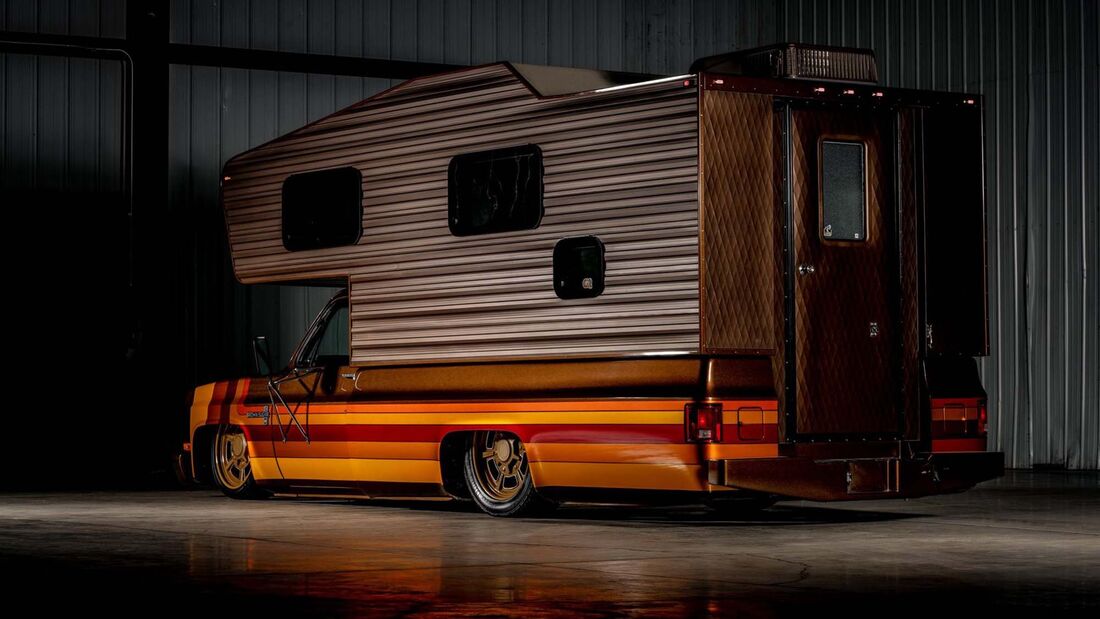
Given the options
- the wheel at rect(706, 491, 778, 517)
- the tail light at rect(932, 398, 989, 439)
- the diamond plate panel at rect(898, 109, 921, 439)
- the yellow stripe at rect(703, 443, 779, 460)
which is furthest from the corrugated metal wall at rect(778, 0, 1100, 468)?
the yellow stripe at rect(703, 443, 779, 460)

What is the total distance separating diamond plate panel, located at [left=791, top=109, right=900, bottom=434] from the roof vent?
37 cm

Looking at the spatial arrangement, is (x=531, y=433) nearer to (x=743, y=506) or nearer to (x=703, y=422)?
(x=703, y=422)

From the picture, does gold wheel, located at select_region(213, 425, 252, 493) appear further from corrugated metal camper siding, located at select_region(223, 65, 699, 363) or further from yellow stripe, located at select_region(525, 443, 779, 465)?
yellow stripe, located at select_region(525, 443, 779, 465)

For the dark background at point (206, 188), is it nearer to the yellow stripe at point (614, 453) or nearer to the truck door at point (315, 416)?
the truck door at point (315, 416)

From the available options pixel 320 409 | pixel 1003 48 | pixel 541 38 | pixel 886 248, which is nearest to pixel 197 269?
pixel 541 38

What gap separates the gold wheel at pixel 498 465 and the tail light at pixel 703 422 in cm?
197

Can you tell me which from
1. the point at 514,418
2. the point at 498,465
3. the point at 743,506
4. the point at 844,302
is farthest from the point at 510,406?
the point at 844,302

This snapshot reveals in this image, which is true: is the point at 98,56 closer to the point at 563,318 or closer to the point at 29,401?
the point at 29,401

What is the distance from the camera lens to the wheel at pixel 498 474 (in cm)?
1384

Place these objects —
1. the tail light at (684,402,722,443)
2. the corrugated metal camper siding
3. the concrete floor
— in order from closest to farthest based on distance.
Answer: the concrete floor, the tail light at (684,402,722,443), the corrugated metal camper siding

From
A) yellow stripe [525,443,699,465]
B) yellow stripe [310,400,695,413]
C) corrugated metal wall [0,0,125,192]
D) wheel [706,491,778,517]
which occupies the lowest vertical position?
wheel [706,491,778,517]

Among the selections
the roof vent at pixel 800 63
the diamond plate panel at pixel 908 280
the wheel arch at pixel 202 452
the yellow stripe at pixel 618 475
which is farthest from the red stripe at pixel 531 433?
the roof vent at pixel 800 63

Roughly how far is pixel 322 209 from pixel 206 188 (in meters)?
7.93

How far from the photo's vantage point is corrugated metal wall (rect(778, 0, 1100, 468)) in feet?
67.9
